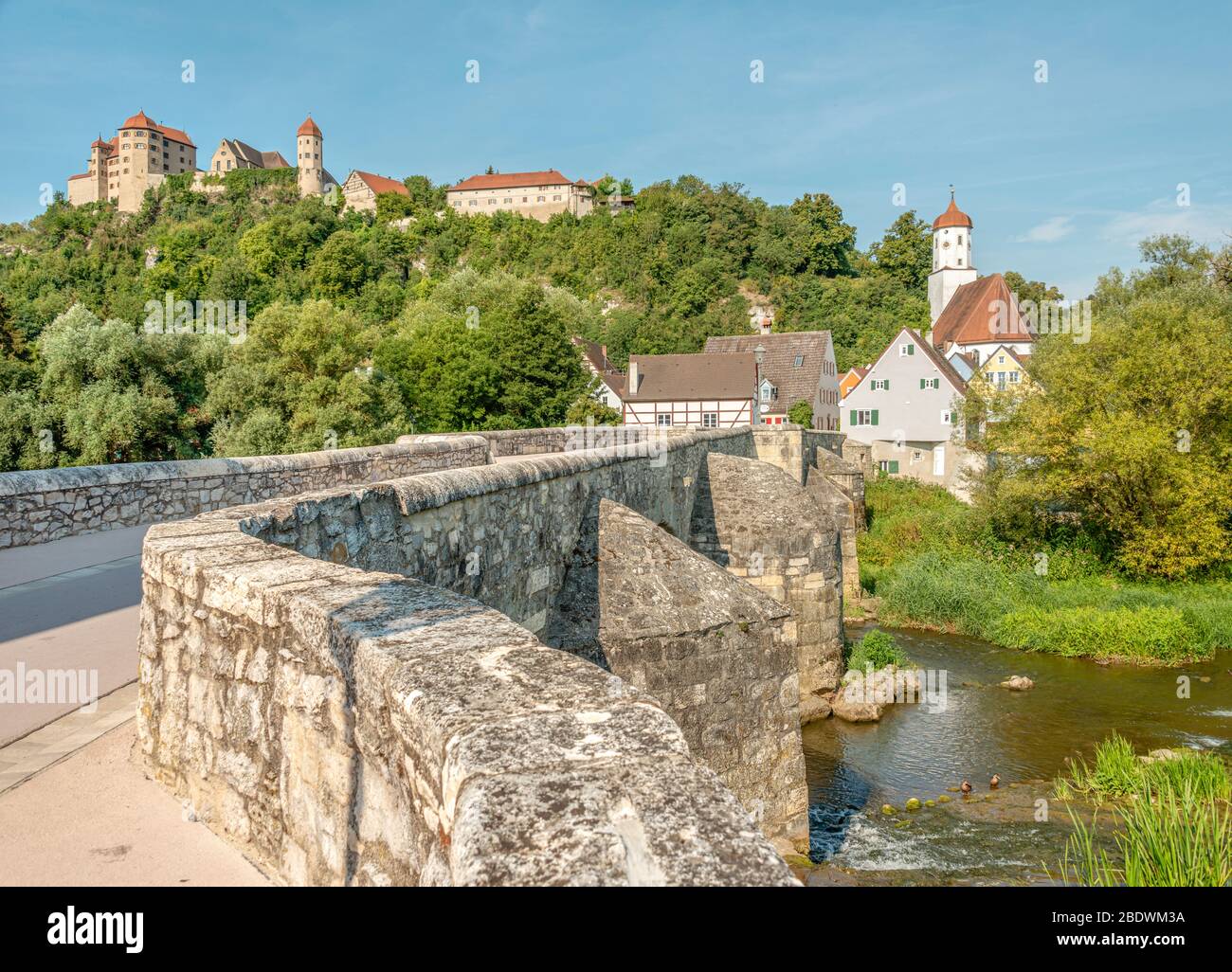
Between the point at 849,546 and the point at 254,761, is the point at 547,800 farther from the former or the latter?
the point at 849,546

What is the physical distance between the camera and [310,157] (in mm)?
109938

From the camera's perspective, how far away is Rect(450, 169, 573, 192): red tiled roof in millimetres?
104562

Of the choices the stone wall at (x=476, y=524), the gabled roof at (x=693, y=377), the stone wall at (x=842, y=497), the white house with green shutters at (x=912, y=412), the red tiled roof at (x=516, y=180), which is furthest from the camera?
the red tiled roof at (x=516, y=180)

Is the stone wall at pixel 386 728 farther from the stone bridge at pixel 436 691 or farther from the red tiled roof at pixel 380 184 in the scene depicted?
the red tiled roof at pixel 380 184

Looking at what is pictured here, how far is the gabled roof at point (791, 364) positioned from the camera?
4862 cm

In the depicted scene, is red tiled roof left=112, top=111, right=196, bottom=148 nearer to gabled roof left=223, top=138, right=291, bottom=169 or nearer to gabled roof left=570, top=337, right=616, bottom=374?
gabled roof left=223, top=138, right=291, bottom=169

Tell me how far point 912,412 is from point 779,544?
28339 millimetres

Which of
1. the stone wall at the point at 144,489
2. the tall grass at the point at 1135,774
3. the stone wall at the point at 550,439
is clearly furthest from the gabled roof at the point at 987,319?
the stone wall at the point at 144,489

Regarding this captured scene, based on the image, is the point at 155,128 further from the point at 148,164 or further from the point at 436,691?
the point at 436,691

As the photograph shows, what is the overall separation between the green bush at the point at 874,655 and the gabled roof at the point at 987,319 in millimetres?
42225

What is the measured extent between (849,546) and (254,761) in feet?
79.4

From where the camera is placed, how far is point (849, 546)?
26.3 metres

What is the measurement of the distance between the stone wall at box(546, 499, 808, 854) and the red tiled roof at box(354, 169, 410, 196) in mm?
104093

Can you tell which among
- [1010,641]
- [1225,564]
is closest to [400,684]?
[1010,641]
